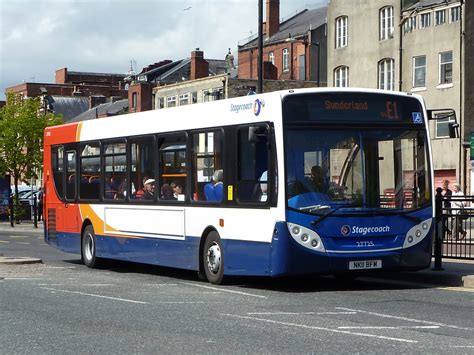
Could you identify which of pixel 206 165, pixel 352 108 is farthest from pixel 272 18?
pixel 352 108

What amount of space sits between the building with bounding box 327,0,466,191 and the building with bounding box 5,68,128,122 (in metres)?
40.5

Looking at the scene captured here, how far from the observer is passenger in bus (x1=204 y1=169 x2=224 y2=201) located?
16703 millimetres

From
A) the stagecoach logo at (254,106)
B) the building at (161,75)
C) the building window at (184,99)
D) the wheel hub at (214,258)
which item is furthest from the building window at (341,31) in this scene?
the stagecoach logo at (254,106)

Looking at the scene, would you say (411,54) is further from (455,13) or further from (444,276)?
(444,276)

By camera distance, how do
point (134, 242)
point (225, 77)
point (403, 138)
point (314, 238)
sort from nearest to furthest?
point (314, 238) < point (403, 138) < point (134, 242) < point (225, 77)

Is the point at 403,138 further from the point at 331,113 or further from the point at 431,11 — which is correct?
the point at 431,11

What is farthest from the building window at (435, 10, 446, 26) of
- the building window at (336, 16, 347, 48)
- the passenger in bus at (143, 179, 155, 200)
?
the passenger in bus at (143, 179, 155, 200)

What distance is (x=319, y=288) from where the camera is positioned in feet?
54.1

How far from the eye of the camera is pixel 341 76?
65.5m

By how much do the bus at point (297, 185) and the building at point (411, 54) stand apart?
129 feet

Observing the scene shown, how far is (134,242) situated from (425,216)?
5819 mm

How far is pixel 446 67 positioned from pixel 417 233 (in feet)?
137

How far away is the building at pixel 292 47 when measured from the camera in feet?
254

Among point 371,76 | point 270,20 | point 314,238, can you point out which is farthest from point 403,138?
point 270,20
